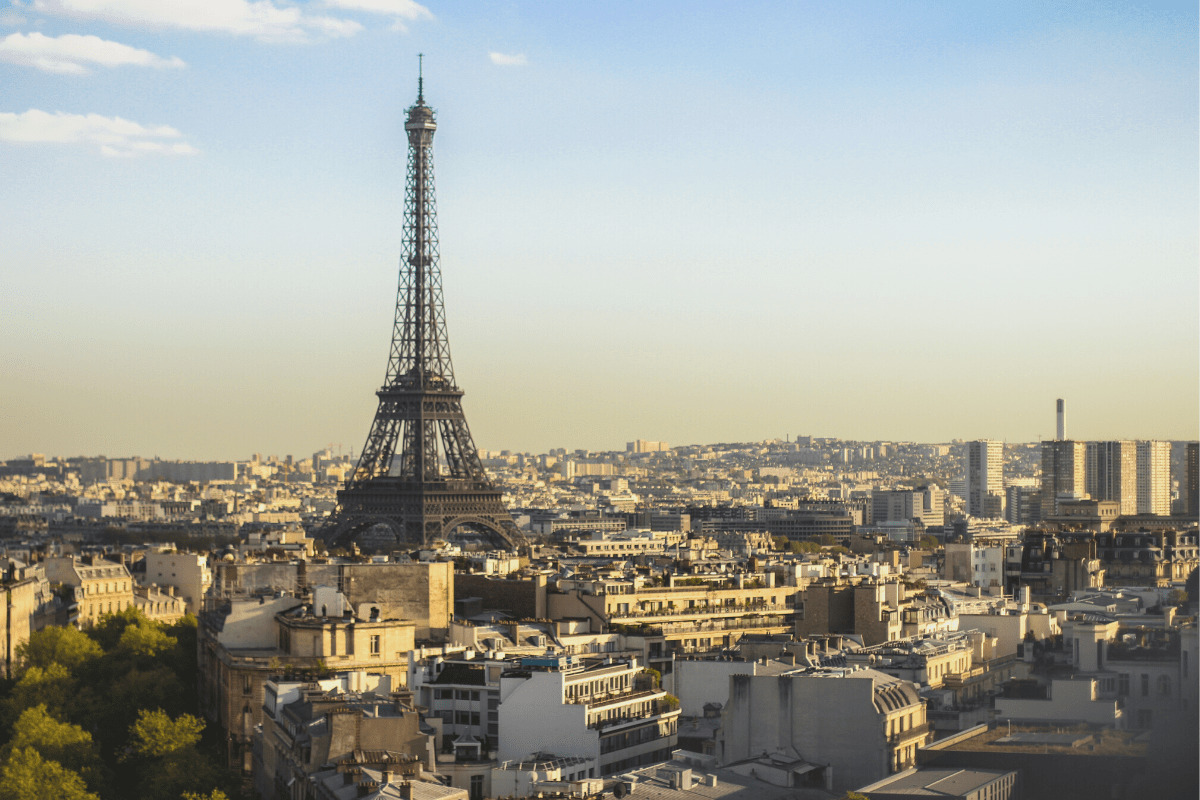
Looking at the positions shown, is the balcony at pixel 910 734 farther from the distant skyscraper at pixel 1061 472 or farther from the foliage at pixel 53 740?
the distant skyscraper at pixel 1061 472

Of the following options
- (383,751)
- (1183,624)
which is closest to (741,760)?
(383,751)

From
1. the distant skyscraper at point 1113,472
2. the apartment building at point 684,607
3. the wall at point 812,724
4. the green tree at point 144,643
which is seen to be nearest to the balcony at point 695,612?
the apartment building at point 684,607

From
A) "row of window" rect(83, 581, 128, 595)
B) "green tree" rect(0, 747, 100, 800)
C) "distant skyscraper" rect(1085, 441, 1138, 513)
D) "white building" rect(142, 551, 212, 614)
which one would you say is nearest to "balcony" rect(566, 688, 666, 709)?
"green tree" rect(0, 747, 100, 800)

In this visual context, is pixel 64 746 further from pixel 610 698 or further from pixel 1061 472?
pixel 1061 472

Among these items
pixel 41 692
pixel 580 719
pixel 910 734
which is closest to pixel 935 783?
pixel 910 734

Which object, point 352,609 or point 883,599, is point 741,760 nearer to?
point 352,609
